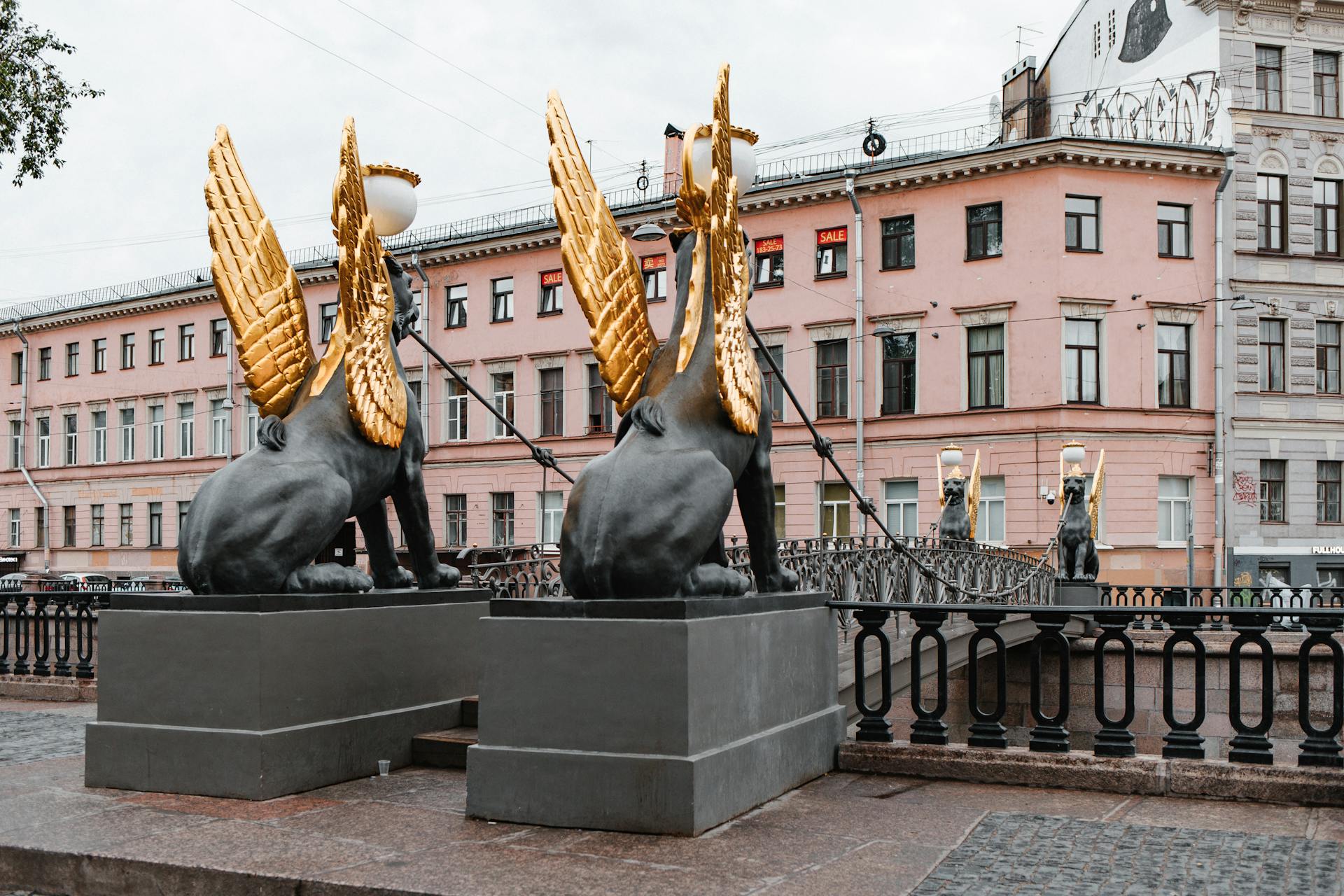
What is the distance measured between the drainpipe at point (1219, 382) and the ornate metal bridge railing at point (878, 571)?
9148 mm

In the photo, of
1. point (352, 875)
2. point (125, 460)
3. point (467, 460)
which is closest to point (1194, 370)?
point (467, 460)

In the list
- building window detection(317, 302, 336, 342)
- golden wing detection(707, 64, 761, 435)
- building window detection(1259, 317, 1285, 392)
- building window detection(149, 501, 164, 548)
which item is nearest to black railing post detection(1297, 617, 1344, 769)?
golden wing detection(707, 64, 761, 435)

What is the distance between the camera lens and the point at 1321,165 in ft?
106

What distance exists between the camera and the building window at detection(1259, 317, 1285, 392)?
3161 cm

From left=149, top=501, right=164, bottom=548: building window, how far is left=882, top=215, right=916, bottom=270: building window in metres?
27.8

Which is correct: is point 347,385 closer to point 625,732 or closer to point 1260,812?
point 625,732

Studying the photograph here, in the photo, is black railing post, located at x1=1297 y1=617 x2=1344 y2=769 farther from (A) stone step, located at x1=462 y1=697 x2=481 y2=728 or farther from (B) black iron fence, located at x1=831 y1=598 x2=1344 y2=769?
(A) stone step, located at x1=462 y1=697 x2=481 y2=728

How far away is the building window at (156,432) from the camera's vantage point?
48.2m

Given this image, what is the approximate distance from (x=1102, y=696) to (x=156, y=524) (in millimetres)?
46207

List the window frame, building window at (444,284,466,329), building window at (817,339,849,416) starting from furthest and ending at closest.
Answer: building window at (444,284,466,329) < building window at (817,339,849,416) < the window frame

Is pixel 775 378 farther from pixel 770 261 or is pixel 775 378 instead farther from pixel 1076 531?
pixel 1076 531

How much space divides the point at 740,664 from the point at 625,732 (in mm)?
670

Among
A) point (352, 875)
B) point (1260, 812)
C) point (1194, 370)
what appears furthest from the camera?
point (1194, 370)

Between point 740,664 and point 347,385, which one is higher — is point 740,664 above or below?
below
